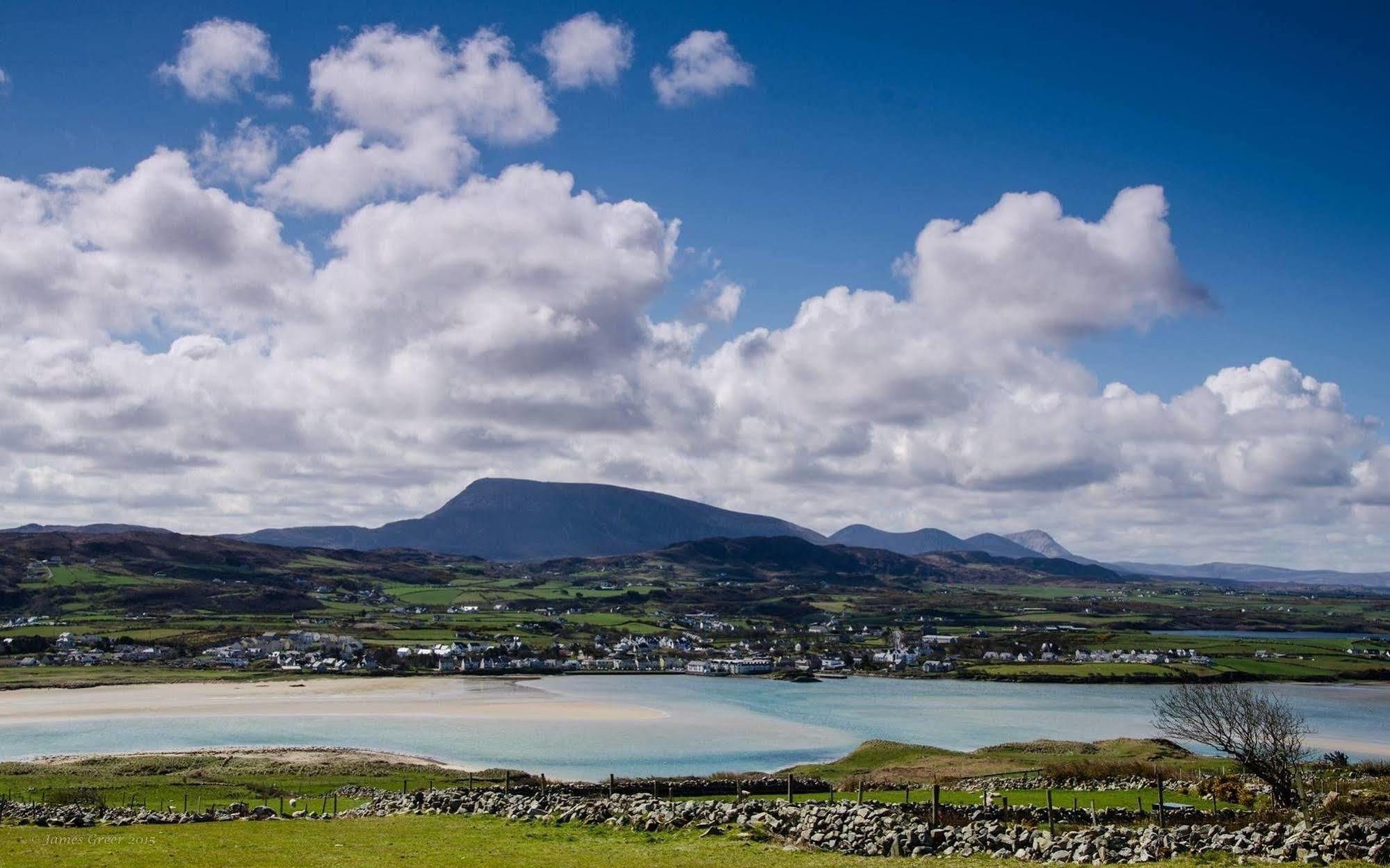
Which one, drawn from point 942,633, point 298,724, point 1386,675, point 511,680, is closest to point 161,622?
point 511,680

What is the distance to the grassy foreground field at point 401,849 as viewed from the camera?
21.3 metres

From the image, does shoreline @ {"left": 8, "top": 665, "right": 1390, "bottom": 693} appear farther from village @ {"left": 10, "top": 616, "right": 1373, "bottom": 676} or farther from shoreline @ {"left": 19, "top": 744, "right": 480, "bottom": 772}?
shoreline @ {"left": 19, "top": 744, "right": 480, "bottom": 772}

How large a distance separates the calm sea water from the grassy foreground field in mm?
28418

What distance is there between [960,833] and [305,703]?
87440 millimetres

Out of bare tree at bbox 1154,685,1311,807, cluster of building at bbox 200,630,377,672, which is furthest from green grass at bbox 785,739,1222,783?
cluster of building at bbox 200,630,377,672

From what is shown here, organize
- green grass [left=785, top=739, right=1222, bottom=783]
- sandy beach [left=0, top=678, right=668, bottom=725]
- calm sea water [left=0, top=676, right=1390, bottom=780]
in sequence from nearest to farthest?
green grass [left=785, top=739, right=1222, bottom=783] → calm sea water [left=0, top=676, right=1390, bottom=780] → sandy beach [left=0, top=678, right=668, bottom=725]

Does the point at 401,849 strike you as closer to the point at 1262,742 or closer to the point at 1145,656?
the point at 1262,742

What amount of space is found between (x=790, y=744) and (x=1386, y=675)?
366 ft

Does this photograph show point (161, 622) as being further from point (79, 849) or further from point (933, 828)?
point (933, 828)

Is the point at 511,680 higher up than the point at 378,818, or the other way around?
the point at 378,818

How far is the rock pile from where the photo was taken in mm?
20203

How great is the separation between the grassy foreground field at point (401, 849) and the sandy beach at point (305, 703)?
61.4m

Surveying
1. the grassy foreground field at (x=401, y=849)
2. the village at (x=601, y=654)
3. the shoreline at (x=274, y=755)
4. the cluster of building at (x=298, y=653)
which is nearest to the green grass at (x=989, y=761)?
the grassy foreground field at (x=401, y=849)

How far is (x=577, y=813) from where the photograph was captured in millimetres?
28953
